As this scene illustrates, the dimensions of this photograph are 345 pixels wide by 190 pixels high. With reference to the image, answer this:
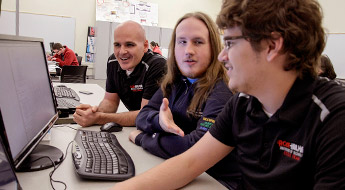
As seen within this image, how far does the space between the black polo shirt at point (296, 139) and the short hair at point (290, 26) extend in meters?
0.07

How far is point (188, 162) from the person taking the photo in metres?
1.01

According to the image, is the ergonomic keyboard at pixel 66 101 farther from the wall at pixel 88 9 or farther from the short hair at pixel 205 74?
the wall at pixel 88 9

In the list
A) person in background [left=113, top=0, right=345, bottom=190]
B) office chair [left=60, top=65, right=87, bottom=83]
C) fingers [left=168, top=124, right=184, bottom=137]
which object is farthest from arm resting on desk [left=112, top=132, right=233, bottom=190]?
office chair [left=60, top=65, right=87, bottom=83]

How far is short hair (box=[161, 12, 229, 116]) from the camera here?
1.35m

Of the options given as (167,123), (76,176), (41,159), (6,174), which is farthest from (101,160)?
(6,174)

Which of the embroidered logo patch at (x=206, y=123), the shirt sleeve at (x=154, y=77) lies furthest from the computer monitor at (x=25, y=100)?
the shirt sleeve at (x=154, y=77)

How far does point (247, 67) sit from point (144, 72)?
4.29ft

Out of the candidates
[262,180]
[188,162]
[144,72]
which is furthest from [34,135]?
[144,72]

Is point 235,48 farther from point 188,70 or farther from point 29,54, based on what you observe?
point 29,54

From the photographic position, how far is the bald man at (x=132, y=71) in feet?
6.77

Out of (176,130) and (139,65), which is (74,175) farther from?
(139,65)

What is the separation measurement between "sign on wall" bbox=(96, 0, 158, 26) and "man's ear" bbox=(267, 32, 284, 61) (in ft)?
28.8

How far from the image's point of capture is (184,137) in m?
1.21

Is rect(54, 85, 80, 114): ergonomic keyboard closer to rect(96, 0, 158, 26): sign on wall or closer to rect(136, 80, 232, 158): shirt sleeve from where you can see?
rect(136, 80, 232, 158): shirt sleeve
